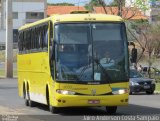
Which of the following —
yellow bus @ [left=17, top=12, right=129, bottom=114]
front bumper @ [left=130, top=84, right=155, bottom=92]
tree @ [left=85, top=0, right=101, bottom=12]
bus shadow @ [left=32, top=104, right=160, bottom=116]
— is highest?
tree @ [left=85, top=0, right=101, bottom=12]

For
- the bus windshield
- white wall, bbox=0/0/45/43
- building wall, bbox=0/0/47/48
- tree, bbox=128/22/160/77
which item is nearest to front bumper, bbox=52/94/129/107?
the bus windshield

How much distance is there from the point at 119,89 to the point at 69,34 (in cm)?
253

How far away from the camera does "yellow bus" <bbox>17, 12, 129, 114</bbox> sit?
19469 millimetres

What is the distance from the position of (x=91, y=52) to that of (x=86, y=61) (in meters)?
0.36

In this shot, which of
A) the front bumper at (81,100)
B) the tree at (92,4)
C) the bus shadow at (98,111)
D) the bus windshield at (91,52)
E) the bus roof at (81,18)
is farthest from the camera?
the tree at (92,4)

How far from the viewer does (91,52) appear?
781 inches

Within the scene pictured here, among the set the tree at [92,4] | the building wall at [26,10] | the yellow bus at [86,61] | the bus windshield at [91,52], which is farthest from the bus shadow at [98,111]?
the building wall at [26,10]

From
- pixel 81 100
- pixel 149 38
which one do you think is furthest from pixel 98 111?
pixel 149 38

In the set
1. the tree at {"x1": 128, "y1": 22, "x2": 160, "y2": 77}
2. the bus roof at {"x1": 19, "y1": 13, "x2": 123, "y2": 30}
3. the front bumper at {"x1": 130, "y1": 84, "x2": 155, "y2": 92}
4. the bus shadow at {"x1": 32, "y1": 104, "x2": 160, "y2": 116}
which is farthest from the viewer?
the tree at {"x1": 128, "y1": 22, "x2": 160, "y2": 77}

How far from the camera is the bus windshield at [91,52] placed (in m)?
19.7

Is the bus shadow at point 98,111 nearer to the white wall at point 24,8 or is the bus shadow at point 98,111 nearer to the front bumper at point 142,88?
the front bumper at point 142,88

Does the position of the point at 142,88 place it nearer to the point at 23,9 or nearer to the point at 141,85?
the point at 141,85

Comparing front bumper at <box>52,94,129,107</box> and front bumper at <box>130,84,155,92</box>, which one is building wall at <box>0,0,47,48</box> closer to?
front bumper at <box>130,84,155,92</box>

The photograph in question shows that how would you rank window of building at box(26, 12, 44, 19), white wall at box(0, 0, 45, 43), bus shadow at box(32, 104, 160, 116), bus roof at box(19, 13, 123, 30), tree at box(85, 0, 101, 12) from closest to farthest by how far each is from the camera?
bus roof at box(19, 13, 123, 30), bus shadow at box(32, 104, 160, 116), tree at box(85, 0, 101, 12), white wall at box(0, 0, 45, 43), window of building at box(26, 12, 44, 19)
